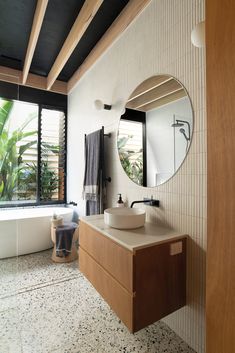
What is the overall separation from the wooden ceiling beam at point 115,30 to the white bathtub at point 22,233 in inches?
90.6

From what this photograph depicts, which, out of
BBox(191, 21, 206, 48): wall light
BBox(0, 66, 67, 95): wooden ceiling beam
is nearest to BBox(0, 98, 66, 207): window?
BBox(0, 66, 67, 95): wooden ceiling beam

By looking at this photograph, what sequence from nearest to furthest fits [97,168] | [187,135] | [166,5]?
1. [187,135]
2. [166,5]
3. [97,168]

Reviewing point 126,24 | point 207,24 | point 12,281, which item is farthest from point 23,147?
point 207,24

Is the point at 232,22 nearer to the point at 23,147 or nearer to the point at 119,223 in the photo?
the point at 119,223

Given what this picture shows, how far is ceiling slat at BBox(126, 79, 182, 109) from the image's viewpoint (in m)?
1.54

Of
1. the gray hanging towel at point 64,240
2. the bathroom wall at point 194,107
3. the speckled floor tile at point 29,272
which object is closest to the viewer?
the bathroom wall at point 194,107

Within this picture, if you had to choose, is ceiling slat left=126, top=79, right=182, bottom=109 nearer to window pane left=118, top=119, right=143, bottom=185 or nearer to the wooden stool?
window pane left=118, top=119, right=143, bottom=185

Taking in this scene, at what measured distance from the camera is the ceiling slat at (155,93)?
1539mm

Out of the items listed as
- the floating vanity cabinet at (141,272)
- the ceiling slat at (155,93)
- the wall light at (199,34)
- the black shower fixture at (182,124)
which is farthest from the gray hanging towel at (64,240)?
the wall light at (199,34)

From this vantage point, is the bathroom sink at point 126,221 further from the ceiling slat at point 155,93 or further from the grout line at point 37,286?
the grout line at point 37,286

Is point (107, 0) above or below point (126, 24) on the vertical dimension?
above

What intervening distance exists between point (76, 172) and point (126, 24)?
2213mm

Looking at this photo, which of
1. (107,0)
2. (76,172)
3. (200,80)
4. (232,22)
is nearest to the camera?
(232,22)

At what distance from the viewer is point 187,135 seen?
144cm
